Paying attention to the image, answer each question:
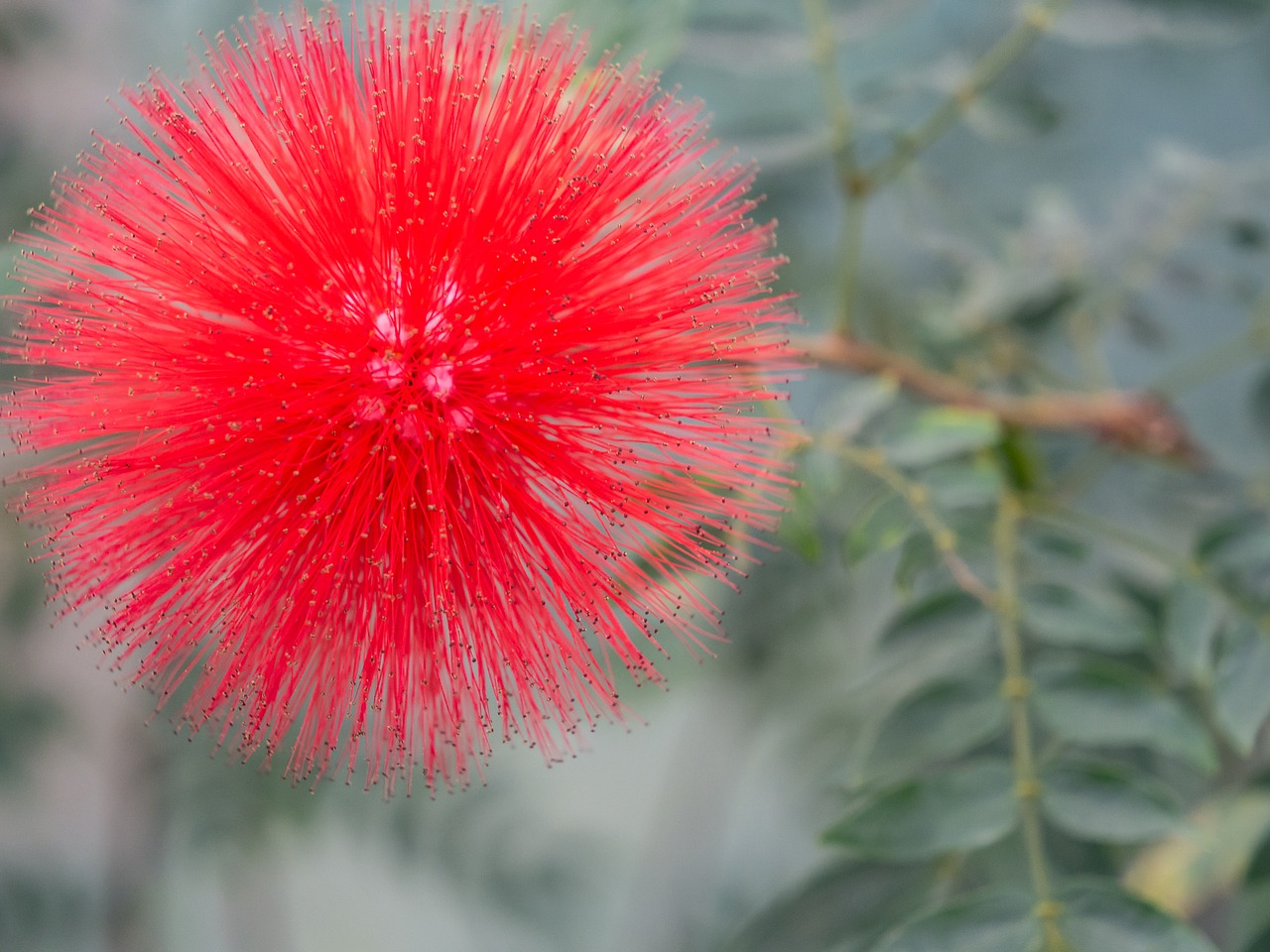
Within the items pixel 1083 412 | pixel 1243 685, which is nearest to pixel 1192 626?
pixel 1243 685

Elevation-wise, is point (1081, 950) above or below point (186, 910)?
below

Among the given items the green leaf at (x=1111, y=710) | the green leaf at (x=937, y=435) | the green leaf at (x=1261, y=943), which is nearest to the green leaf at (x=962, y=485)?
the green leaf at (x=937, y=435)

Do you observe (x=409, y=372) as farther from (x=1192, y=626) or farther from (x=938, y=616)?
(x=1192, y=626)

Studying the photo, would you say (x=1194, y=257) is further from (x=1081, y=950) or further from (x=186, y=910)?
(x=186, y=910)

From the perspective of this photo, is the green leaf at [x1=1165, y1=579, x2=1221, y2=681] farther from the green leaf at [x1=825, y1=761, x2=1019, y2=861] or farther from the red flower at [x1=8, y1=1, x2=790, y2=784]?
the red flower at [x1=8, y1=1, x2=790, y2=784]

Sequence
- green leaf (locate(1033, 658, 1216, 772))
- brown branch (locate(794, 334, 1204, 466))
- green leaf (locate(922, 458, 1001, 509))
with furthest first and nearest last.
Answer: brown branch (locate(794, 334, 1204, 466)) < green leaf (locate(922, 458, 1001, 509)) < green leaf (locate(1033, 658, 1216, 772))

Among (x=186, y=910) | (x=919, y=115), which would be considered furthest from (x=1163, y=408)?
(x=186, y=910)

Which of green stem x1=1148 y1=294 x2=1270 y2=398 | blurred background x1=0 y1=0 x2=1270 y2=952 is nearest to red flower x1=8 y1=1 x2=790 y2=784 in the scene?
blurred background x1=0 y1=0 x2=1270 y2=952
